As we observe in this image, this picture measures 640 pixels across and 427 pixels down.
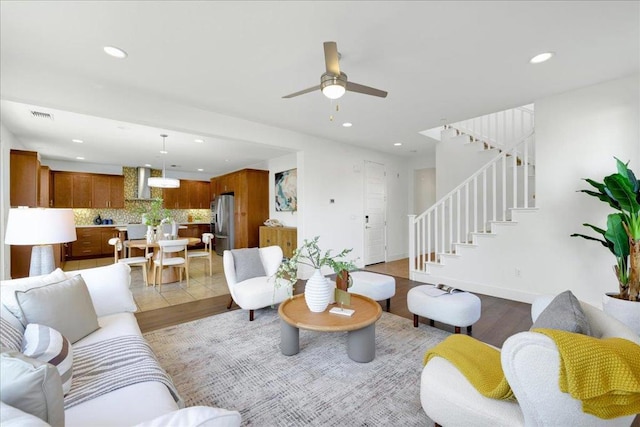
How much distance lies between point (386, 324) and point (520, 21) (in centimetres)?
291

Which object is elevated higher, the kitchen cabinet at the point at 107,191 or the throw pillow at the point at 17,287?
the kitchen cabinet at the point at 107,191

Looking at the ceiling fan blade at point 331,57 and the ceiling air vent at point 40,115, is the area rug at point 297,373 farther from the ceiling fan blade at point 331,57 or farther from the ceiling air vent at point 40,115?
the ceiling air vent at point 40,115

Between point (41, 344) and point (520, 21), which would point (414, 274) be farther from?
point (41, 344)

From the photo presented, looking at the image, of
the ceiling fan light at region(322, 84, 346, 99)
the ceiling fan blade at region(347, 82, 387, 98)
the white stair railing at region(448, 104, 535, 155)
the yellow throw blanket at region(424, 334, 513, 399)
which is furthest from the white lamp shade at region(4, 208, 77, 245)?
the white stair railing at region(448, 104, 535, 155)

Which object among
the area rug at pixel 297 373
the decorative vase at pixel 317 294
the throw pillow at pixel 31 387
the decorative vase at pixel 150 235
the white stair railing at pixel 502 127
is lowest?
the area rug at pixel 297 373

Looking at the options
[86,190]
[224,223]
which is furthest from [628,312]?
[86,190]

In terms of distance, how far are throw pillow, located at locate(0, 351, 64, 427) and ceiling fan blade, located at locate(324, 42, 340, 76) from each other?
213 centimetres

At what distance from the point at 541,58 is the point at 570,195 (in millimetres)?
1758

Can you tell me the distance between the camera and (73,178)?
7051 mm

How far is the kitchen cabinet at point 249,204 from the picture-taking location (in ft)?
22.1

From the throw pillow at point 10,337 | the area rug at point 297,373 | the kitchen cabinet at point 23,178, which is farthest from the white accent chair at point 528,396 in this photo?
the kitchen cabinet at point 23,178

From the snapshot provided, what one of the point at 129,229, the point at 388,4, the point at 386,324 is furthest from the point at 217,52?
the point at 129,229

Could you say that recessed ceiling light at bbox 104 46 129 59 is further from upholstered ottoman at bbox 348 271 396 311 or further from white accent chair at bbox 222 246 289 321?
upholstered ottoman at bbox 348 271 396 311

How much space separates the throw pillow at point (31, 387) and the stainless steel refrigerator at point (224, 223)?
21.5 ft
